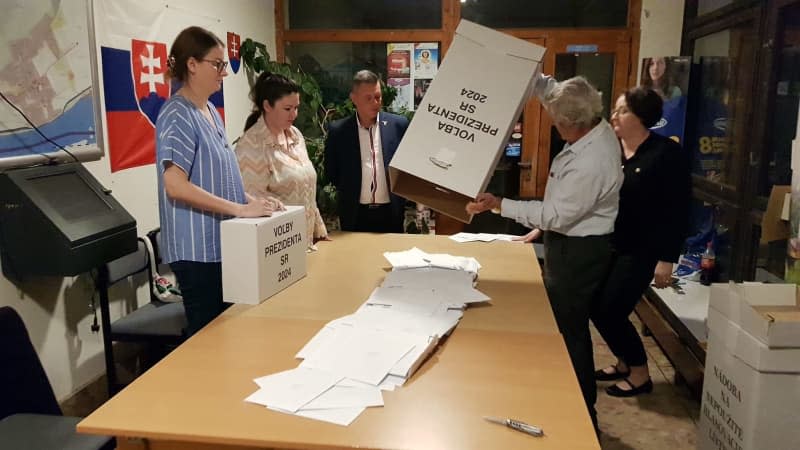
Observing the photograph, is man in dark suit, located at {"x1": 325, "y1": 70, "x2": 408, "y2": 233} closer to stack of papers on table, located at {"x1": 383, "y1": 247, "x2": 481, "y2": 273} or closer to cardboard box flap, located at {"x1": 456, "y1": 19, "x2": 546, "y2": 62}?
stack of papers on table, located at {"x1": 383, "y1": 247, "x2": 481, "y2": 273}

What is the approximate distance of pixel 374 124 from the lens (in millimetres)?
3152

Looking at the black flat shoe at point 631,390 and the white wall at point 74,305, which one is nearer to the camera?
the white wall at point 74,305

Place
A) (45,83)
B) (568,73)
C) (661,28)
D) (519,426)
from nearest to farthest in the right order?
1. (519,426)
2. (45,83)
3. (661,28)
4. (568,73)

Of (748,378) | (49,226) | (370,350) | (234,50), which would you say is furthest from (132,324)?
(748,378)

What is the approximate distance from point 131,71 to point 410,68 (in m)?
2.38

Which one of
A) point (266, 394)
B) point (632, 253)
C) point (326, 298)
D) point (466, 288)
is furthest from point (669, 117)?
point (266, 394)

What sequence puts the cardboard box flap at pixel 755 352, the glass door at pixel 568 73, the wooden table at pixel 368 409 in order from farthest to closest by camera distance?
1. the glass door at pixel 568 73
2. the cardboard box flap at pixel 755 352
3. the wooden table at pixel 368 409

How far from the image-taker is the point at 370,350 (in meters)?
1.50

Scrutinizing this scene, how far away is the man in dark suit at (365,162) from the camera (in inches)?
122

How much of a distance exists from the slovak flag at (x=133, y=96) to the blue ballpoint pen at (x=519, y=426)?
2.03 m

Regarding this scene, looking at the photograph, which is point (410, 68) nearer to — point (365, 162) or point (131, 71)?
point (365, 162)

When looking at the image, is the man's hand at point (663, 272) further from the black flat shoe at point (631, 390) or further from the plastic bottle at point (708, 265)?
the plastic bottle at point (708, 265)

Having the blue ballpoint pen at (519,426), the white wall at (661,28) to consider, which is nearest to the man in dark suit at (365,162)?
the blue ballpoint pen at (519,426)

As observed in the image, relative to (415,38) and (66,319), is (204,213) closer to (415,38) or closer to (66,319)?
(66,319)
